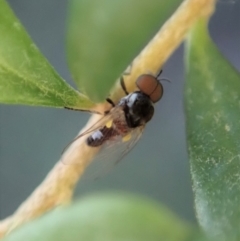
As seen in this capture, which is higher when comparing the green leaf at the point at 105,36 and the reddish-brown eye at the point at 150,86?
the green leaf at the point at 105,36

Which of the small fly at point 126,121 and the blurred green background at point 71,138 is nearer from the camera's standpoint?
the small fly at point 126,121

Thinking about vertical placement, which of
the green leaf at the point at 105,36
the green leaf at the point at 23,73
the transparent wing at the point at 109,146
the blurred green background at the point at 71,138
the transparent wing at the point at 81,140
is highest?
the green leaf at the point at 23,73

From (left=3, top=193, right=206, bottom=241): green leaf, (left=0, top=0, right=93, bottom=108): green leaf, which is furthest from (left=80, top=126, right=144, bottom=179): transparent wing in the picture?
(left=3, top=193, right=206, bottom=241): green leaf

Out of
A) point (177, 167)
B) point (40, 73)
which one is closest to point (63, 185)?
point (40, 73)

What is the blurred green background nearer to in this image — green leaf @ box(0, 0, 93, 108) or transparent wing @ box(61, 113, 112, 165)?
transparent wing @ box(61, 113, 112, 165)

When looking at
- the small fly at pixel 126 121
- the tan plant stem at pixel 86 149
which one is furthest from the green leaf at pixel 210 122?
the small fly at pixel 126 121

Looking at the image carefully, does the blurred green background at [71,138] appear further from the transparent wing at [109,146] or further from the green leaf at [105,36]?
the green leaf at [105,36]
